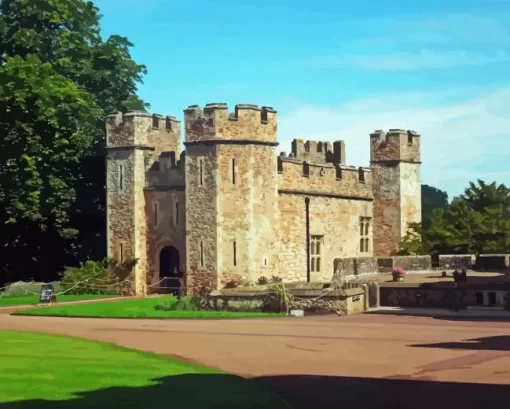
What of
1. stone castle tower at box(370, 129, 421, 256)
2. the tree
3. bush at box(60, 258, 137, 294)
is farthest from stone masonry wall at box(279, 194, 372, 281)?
the tree

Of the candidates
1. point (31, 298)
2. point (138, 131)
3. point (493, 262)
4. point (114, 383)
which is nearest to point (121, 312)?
point (31, 298)

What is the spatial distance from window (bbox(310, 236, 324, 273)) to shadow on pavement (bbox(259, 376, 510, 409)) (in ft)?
90.1

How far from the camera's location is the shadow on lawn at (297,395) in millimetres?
12078

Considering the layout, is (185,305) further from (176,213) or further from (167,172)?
(167,172)

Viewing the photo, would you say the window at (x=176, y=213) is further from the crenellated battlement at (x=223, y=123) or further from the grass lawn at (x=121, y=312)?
the grass lawn at (x=121, y=312)

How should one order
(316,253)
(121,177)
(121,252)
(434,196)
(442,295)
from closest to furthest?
(442,295) → (121,252) → (121,177) → (316,253) → (434,196)

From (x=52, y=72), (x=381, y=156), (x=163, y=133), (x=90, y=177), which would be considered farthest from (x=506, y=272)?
(x=52, y=72)

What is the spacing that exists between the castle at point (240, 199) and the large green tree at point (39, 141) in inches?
86.1

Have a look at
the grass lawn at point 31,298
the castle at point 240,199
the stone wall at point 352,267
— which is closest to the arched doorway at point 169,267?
the castle at point 240,199

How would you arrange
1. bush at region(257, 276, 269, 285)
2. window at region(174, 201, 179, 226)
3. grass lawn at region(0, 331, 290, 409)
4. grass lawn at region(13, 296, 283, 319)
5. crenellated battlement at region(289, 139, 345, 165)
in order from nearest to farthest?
grass lawn at region(0, 331, 290, 409), grass lawn at region(13, 296, 283, 319), bush at region(257, 276, 269, 285), window at region(174, 201, 179, 226), crenellated battlement at region(289, 139, 345, 165)

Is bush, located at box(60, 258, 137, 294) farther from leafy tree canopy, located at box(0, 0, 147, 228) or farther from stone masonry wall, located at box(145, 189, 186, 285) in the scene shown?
leafy tree canopy, located at box(0, 0, 147, 228)

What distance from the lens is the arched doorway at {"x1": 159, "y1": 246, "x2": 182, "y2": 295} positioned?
40.7m

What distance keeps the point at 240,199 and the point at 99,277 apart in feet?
23.3

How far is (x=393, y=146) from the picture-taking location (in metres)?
46.1
